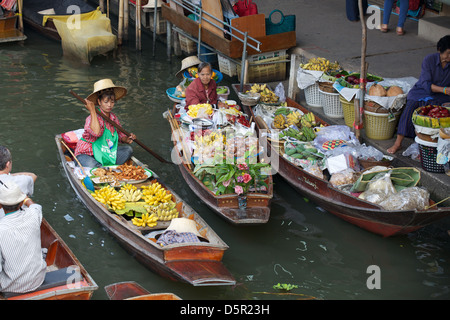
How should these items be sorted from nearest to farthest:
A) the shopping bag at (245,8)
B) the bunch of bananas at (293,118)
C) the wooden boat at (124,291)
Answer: the wooden boat at (124,291) < the bunch of bananas at (293,118) < the shopping bag at (245,8)

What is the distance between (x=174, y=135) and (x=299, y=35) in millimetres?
4642

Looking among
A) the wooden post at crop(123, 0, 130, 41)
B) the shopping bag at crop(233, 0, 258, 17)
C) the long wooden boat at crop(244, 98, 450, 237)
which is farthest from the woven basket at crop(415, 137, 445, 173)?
the wooden post at crop(123, 0, 130, 41)

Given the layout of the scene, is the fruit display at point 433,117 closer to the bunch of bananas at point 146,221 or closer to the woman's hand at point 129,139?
the bunch of bananas at point 146,221

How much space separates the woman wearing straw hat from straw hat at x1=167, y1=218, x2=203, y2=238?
1436mm

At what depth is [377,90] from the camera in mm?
7355

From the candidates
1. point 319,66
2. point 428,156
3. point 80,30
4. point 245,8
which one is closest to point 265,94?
point 319,66

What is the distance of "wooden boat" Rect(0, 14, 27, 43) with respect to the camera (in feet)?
42.5

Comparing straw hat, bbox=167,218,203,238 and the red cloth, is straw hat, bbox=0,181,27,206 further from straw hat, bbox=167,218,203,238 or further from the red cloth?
the red cloth

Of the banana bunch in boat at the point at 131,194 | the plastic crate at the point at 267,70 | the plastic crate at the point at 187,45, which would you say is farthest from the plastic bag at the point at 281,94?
the plastic crate at the point at 187,45

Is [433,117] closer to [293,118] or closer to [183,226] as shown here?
[293,118]

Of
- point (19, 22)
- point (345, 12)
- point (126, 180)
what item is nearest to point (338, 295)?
point (126, 180)

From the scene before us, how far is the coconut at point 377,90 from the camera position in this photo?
7.36m

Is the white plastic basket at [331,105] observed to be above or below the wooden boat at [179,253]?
above

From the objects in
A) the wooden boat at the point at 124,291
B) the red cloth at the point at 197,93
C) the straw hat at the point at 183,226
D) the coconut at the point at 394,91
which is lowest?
the wooden boat at the point at 124,291
